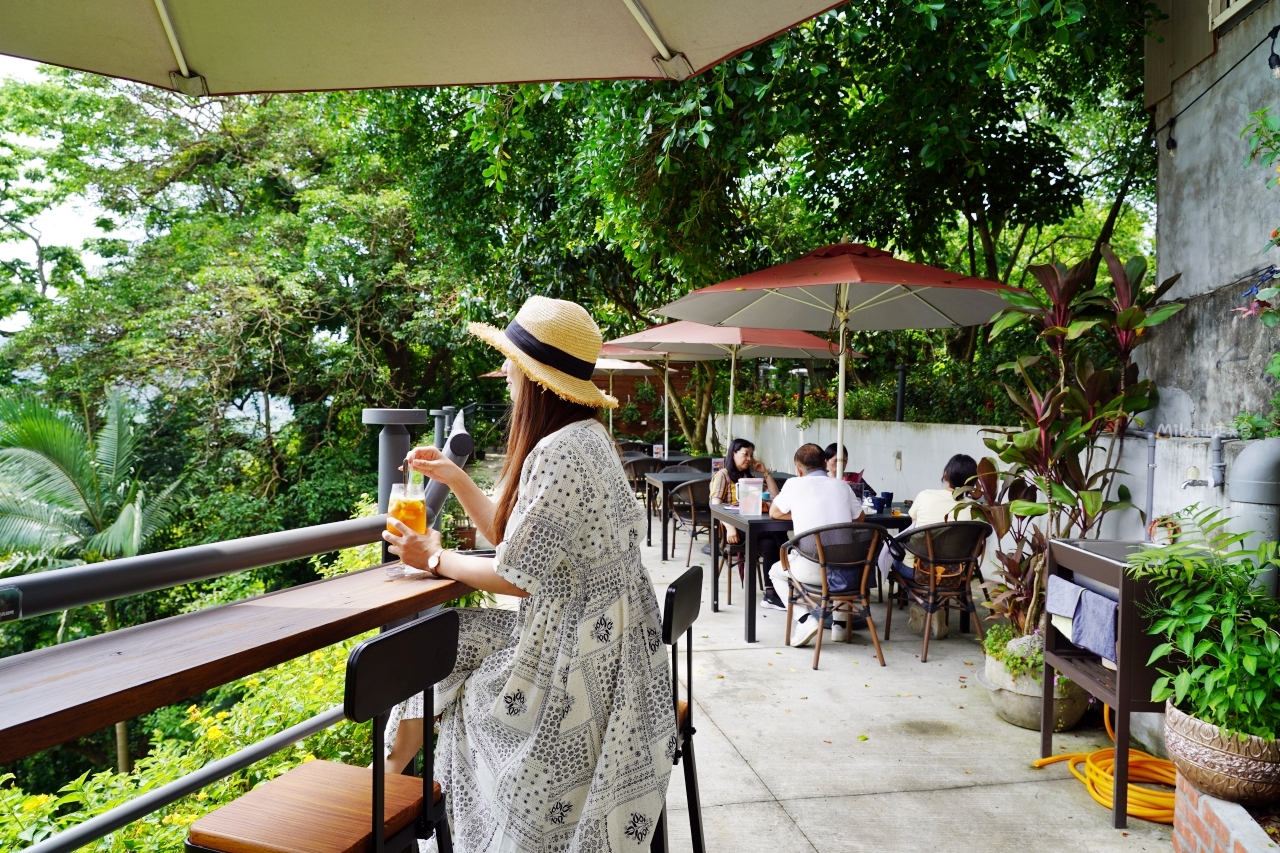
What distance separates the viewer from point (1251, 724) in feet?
8.18

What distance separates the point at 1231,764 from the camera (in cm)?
247

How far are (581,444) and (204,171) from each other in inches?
697

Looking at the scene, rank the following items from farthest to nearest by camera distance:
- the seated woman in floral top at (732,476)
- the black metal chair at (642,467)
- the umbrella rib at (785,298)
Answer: the black metal chair at (642,467) < the seated woman in floral top at (732,476) < the umbrella rib at (785,298)

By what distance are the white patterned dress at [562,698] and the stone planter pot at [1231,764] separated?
1656 millimetres

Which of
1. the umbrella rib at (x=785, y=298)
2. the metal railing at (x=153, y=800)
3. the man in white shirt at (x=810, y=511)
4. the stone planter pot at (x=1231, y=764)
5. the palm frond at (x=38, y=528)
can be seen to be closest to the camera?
the metal railing at (x=153, y=800)

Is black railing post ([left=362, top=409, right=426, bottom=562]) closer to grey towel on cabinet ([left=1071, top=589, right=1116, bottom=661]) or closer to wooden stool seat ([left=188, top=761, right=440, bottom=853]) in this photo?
wooden stool seat ([left=188, top=761, right=440, bottom=853])

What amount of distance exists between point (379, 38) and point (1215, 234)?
3703mm

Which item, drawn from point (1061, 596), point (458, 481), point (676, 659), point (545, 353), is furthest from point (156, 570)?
point (1061, 596)

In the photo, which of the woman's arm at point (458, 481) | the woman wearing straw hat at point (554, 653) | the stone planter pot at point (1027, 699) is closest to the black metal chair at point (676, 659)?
the woman wearing straw hat at point (554, 653)

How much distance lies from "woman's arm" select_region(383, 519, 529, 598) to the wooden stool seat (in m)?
0.45

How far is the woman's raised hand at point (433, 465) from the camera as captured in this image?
2075mm

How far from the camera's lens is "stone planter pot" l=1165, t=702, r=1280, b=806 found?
2.44 m

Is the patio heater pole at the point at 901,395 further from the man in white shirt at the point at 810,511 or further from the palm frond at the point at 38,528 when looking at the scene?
the palm frond at the point at 38,528

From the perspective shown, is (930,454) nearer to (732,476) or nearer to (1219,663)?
(732,476)
